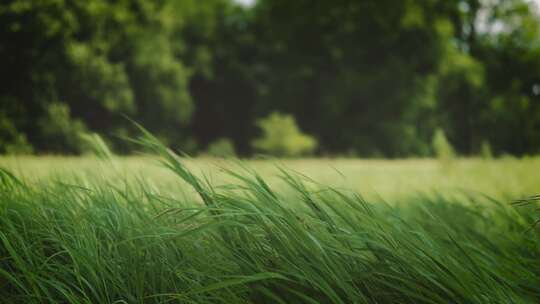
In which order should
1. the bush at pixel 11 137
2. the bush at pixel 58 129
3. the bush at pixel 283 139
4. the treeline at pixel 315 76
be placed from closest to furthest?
the bush at pixel 11 137
the bush at pixel 58 129
the bush at pixel 283 139
the treeline at pixel 315 76

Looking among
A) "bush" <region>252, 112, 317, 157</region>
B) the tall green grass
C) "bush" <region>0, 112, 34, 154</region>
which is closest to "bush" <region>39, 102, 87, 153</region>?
"bush" <region>0, 112, 34, 154</region>

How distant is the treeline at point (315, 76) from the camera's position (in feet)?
66.3

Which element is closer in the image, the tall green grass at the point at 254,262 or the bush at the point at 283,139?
the tall green grass at the point at 254,262

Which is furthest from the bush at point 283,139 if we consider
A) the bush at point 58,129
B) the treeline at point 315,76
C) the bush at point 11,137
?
the bush at point 11,137

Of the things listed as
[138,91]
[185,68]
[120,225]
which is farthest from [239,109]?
[120,225]

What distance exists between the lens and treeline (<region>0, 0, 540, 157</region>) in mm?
20219

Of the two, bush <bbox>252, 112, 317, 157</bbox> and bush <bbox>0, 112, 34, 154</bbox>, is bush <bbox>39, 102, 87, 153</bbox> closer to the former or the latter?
bush <bbox>0, 112, 34, 154</bbox>

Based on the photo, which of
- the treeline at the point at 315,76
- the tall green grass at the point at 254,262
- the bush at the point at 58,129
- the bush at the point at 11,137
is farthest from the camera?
the treeline at the point at 315,76

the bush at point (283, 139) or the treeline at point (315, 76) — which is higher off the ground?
the treeline at point (315, 76)

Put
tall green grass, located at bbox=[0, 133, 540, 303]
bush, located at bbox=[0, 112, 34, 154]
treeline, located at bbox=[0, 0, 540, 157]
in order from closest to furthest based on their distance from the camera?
tall green grass, located at bbox=[0, 133, 540, 303] → bush, located at bbox=[0, 112, 34, 154] → treeline, located at bbox=[0, 0, 540, 157]

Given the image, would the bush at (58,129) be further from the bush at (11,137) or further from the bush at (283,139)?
the bush at (283,139)

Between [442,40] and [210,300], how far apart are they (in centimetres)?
2498

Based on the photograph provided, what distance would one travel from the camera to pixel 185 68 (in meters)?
25.1

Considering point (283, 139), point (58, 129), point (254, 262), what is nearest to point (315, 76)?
point (283, 139)
